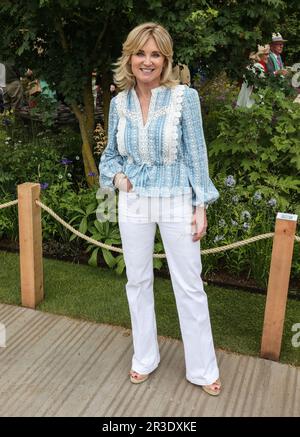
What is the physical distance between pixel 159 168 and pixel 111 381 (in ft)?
4.19

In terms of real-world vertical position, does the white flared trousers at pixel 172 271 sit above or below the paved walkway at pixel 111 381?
above

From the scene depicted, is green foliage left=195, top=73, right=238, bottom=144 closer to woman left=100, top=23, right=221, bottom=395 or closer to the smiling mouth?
woman left=100, top=23, right=221, bottom=395

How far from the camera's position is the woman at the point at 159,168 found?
2.31 m

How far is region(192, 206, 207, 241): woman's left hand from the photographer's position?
241 centimetres

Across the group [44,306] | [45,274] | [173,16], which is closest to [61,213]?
[45,274]

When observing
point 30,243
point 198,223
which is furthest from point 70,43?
point 198,223

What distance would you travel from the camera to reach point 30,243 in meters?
3.56

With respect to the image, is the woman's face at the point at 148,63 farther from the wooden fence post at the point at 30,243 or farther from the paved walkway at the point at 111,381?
the paved walkway at the point at 111,381

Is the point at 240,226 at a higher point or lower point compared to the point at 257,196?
lower

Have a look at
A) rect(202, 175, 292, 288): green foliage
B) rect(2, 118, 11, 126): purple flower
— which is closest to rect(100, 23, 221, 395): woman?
rect(202, 175, 292, 288): green foliage

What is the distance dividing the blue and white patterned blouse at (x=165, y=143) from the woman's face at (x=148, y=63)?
3.1 inches

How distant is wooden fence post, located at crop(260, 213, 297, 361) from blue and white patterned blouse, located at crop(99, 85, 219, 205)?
620mm
